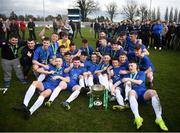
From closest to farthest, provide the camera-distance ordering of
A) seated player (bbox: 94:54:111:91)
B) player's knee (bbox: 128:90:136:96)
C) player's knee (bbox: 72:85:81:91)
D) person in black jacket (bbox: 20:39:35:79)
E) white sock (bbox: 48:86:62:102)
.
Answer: player's knee (bbox: 128:90:136:96)
white sock (bbox: 48:86:62:102)
player's knee (bbox: 72:85:81:91)
seated player (bbox: 94:54:111:91)
person in black jacket (bbox: 20:39:35:79)

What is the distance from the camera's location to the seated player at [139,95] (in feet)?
15.8

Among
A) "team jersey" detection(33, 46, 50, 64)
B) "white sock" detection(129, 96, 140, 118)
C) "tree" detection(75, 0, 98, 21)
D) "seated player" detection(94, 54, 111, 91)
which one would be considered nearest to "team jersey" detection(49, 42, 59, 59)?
"team jersey" detection(33, 46, 50, 64)

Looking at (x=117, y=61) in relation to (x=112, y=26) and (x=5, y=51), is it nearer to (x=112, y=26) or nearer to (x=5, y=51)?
(x=5, y=51)

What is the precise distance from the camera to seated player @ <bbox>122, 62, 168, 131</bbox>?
481 centimetres

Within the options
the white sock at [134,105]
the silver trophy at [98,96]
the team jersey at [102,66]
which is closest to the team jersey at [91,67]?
the team jersey at [102,66]

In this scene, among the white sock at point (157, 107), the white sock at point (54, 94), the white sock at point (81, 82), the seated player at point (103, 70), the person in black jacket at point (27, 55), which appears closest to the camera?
the white sock at point (157, 107)

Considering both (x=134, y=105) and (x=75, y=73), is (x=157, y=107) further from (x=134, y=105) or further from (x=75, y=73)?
(x=75, y=73)

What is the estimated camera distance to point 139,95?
549 cm

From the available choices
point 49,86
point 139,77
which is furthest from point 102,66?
point 49,86

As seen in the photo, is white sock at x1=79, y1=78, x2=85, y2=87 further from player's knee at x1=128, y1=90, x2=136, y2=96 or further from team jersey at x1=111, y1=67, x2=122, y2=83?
player's knee at x1=128, y1=90, x2=136, y2=96

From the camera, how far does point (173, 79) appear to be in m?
8.33

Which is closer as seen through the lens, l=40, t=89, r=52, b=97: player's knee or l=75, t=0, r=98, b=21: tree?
l=40, t=89, r=52, b=97: player's knee

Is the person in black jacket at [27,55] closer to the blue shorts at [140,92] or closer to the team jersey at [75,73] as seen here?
the team jersey at [75,73]

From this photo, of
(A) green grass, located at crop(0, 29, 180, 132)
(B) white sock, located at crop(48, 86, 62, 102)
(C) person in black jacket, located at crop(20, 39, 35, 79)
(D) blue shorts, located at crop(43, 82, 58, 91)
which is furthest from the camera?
(C) person in black jacket, located at crop(20, 39, 35, 79)
